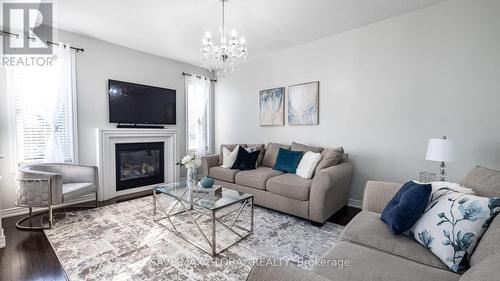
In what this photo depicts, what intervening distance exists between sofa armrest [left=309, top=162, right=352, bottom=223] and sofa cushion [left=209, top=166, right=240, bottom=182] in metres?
1.35

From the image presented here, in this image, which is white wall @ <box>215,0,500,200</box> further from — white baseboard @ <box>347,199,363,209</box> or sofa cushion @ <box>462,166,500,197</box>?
sofa cushion @ <box>462,166,500,197</box>

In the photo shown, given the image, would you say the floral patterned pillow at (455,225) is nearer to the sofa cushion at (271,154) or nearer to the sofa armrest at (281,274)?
the sofa armrest at (281,274)

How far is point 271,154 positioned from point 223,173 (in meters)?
0.88

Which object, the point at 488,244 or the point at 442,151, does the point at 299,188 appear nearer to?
the point at 442,151

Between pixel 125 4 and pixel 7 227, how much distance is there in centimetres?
290

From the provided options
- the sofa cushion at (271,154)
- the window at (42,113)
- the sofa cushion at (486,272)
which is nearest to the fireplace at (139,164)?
the window at (42,113)

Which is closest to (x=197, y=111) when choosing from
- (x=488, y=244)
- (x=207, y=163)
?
(x=207, y=163)

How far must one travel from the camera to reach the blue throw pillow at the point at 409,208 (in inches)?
53.7

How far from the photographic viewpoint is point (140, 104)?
3973 mm

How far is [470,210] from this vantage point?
1.15 meters

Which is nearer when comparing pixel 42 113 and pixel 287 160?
pixel 42 113

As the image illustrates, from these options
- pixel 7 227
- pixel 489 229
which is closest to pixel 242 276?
pixel 489 229

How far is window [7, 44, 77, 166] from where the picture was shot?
290cm

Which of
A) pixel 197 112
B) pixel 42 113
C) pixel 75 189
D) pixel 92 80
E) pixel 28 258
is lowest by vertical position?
pixel 28 258
